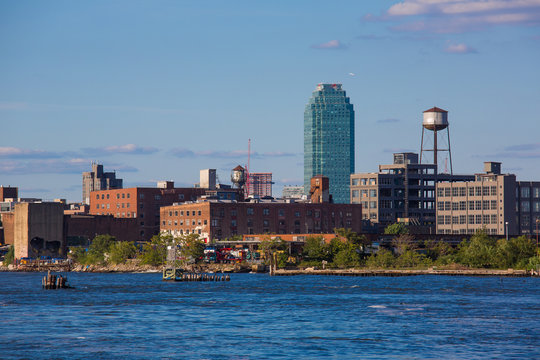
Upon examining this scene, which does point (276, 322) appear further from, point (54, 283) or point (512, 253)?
point (512, 253)

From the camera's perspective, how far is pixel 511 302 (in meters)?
124

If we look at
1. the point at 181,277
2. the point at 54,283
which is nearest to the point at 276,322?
the point at 54,283

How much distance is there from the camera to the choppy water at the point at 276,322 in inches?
3162

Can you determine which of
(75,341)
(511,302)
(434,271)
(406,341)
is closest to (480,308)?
(511,302)

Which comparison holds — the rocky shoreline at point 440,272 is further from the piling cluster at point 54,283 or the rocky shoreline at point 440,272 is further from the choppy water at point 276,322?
the piling cluster at point 54,283

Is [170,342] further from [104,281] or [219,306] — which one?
[104,281]

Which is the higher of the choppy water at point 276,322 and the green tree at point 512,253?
the green tree at point 512,253

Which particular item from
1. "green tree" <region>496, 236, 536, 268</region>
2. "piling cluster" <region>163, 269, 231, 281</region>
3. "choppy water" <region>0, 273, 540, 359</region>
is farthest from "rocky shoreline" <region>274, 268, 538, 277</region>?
"piling cluster" <region>163, 269, 231, 281</region>

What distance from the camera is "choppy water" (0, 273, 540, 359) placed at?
8031cm

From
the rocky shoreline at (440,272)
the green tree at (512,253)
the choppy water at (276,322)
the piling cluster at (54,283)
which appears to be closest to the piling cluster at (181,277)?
the choppy water at (276,322)

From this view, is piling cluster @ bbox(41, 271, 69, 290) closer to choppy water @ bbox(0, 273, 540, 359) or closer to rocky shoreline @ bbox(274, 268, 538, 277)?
choppy water @ bbox(0, 273, 540, 359)

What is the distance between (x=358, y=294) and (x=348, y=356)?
6445cm

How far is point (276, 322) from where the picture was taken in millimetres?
102688

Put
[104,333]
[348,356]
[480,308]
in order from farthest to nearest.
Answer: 1. [480,308]
2. [104,333]
3. [348,356]
